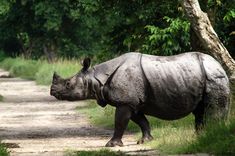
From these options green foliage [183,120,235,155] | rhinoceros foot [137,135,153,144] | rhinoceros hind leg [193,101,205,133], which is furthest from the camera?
rhinoceros foot [137,135,153,144]

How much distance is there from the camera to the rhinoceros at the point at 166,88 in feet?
42.2

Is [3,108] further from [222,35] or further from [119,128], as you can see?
[119,128]

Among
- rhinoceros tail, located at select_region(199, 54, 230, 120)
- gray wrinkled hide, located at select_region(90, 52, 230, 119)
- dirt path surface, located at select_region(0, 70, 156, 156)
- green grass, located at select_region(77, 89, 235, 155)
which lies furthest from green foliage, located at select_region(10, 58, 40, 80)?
rhinoceros tail, located at select_region(199, 54, 230, 120)

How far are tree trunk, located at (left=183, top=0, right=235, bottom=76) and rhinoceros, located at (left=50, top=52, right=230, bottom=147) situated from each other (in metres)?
Result: 2.15

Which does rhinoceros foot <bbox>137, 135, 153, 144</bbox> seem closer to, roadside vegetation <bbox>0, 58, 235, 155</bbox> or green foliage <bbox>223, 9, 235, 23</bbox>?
roadside vegetation <bbox>0, 58, 235, 155</bbox>

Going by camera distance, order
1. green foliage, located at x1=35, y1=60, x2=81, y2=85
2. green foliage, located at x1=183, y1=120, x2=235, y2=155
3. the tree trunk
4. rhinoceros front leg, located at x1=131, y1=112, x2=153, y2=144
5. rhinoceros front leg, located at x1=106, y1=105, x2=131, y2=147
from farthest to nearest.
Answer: green foliage, located at x1=35, y1=60, x2=81, y2=85 → the tree trunk → rhinoceros front leg, located at x1=131, y1=112, x2=153, y2=144 → rhinoceros front leg, located at x1=106, y1=105, x2=131, y2=147 → green foliage, located at x1=183, y1=120, x2=235, y2=155

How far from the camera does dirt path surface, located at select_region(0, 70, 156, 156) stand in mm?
12867

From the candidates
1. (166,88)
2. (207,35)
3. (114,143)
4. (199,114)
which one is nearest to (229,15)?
(207,35)

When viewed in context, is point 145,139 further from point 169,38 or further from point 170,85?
point 169,38

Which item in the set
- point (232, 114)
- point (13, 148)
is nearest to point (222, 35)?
point (232, 114)

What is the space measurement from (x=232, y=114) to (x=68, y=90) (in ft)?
10.6

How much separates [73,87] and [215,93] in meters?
2.72

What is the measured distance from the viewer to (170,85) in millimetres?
12953

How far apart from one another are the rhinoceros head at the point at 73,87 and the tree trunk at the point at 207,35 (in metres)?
3.02
